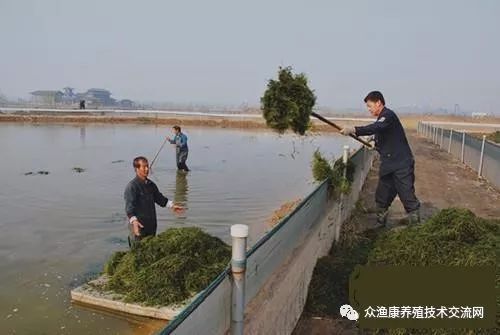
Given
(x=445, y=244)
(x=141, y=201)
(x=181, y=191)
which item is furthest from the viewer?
(x=181, y=191)

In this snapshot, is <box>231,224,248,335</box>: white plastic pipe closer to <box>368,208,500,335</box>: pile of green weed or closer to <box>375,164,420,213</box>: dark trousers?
<box>368,208,500,335</box>: pile of green weed

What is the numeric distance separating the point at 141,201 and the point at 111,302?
1.33 m

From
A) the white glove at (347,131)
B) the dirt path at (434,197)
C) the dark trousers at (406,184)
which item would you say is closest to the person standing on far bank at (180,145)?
the dirt path at (434,197)

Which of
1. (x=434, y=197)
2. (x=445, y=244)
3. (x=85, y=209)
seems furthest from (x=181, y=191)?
(x=445, y=244)

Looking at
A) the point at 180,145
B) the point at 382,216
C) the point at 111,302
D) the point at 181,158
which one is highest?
the point at 180,145

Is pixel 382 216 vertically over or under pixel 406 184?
under

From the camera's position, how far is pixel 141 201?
255 inches

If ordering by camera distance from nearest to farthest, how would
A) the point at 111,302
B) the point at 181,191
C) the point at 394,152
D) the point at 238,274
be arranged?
1. the point at 238,274
2. the point at 111,302
3. the point at 394,152
4. the point at 181,191

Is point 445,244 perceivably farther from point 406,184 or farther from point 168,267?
point 168,267

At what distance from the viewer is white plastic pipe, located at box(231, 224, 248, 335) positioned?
2.83 m

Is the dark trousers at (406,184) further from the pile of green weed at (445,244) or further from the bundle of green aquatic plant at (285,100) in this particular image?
the bundle of green aquatic plant at (285,100)

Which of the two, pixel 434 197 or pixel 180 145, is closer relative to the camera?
pixel 434 197

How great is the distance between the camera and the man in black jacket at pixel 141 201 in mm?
6281

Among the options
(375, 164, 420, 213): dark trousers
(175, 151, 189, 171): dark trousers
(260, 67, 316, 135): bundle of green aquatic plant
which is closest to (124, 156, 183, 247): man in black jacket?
(260, 67, 316, 135): bundle of green aquatic plant
